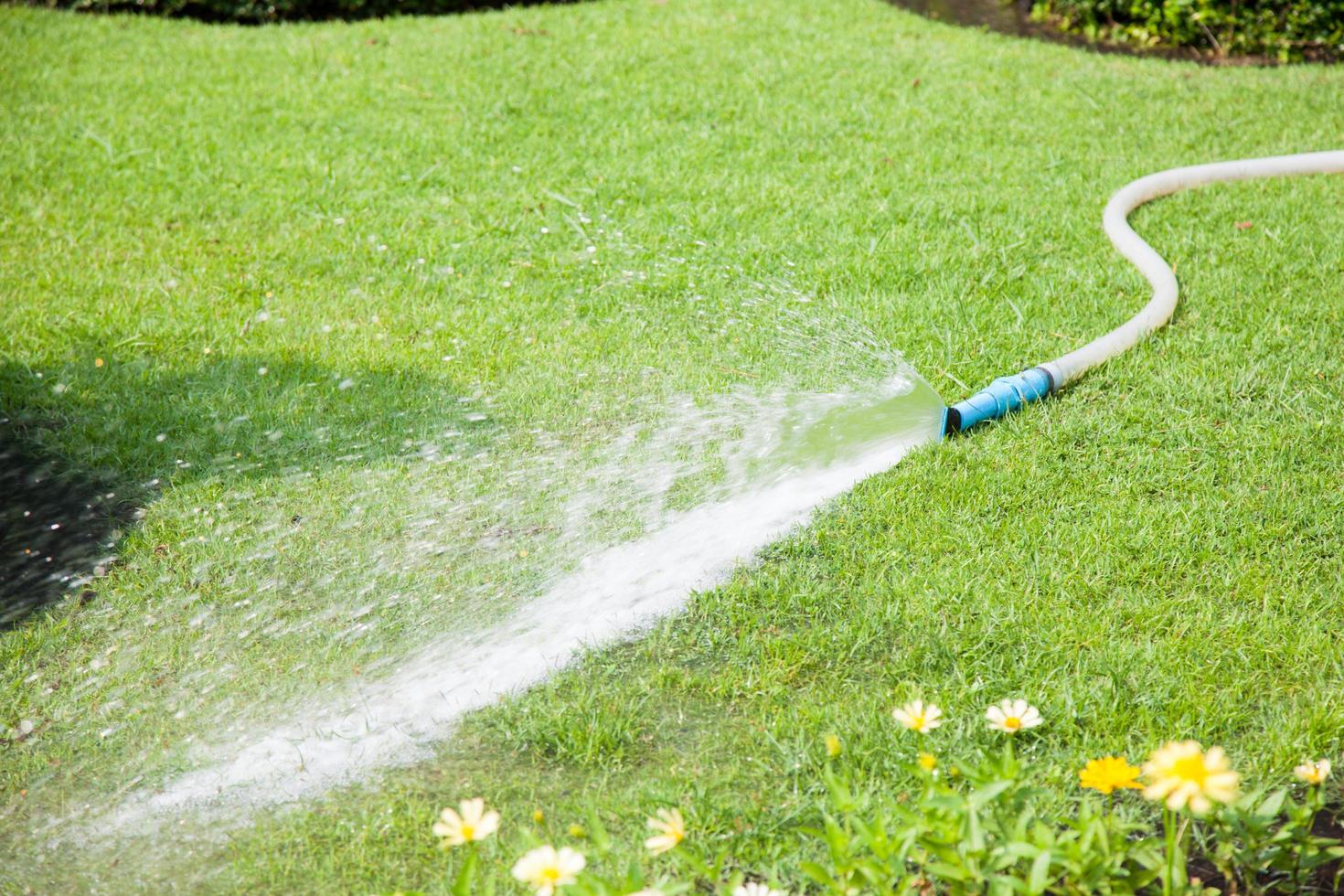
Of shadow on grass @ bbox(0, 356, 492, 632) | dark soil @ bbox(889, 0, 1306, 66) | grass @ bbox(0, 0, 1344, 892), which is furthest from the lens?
dark soil @ bbox(889, 0, 1306, 66)

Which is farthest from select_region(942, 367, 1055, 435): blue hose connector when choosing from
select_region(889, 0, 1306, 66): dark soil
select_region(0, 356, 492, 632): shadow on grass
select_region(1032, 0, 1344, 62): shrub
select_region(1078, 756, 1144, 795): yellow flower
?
select_region(1032, 0, 1344, 62): shrub

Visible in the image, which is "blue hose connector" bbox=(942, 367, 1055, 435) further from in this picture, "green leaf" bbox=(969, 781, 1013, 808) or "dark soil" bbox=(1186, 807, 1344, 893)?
"green leaf" bbox=(969, 781, 1013, 808)

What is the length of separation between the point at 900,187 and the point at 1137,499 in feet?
8.14

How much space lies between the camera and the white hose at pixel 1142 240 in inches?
146

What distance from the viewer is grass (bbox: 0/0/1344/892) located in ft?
7.98

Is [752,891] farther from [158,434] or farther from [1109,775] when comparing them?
[158,434]

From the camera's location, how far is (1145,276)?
14.1 ft

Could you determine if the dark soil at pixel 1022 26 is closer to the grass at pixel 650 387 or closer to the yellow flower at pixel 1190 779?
the grass at pixel 650 387

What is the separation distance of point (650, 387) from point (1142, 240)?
7.36 ft

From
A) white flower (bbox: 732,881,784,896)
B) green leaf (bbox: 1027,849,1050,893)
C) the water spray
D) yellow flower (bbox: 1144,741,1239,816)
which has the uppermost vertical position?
the water spray

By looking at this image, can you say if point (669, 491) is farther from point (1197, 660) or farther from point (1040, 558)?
point (1197, 660)

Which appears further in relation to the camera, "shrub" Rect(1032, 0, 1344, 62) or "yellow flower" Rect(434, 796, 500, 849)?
"shrub" Rect(1032, 0, 1344, 62)

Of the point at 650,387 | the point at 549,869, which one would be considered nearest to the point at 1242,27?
the point at 650,387

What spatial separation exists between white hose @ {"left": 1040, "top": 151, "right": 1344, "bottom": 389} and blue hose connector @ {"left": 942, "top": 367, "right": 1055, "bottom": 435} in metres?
0.06
